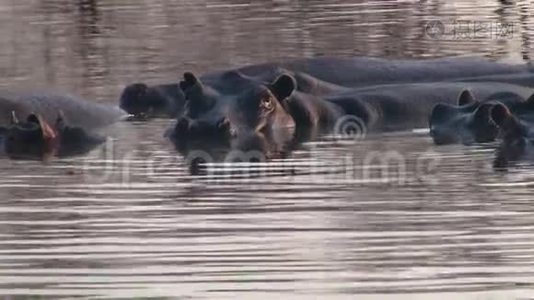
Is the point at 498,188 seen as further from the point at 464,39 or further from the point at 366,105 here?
the point at 464,39

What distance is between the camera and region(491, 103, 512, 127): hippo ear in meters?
11.1

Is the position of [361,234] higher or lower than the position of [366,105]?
higher

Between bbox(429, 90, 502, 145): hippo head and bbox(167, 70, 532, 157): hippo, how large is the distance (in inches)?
17.3

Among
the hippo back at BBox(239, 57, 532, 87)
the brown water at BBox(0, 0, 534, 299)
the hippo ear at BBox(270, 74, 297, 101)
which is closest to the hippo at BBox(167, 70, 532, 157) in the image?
the hippo ear at BBox(270, 74, 297, 101)

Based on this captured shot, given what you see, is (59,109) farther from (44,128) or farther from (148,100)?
(44,128)

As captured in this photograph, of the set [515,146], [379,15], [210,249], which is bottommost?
[379,15]

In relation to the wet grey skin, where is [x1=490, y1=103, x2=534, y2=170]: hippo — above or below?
above

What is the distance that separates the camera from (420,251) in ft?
23.4

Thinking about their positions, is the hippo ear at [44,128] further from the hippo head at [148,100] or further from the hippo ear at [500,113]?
the hippo ear at [500,113]

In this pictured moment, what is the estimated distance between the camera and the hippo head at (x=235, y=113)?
452 inches

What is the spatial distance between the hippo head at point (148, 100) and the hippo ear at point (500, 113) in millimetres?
3308

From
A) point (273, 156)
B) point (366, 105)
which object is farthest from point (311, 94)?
point (273, 156)

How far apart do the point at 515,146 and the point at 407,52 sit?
20.5ft

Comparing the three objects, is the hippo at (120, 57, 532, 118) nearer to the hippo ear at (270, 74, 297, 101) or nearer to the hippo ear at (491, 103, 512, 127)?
the hippo ear at (270, 74, 297, 101)
